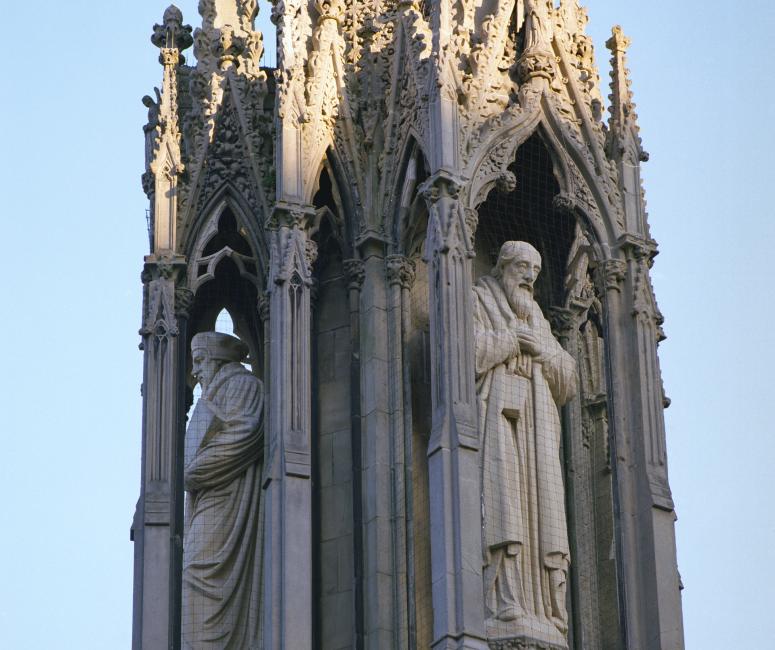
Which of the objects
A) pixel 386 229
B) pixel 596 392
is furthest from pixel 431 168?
pixel 596 392

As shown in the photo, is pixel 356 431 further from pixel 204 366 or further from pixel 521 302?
pixel 521 302

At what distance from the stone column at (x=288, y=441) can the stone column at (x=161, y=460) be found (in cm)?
110

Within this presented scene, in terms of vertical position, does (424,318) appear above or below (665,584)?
above

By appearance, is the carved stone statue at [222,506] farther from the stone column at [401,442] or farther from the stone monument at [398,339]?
the stone column at [401,442]

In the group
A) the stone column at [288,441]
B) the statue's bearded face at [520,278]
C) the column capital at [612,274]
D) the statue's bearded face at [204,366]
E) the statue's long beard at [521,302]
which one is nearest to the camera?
the stone column at [288,441]

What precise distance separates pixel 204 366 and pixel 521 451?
350cm

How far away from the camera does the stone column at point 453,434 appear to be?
92.9ft

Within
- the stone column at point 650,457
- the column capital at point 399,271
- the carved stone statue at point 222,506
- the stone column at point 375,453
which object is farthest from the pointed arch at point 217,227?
the stone column at point 650,457

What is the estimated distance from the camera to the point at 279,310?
30.5m

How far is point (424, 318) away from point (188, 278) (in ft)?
8.03

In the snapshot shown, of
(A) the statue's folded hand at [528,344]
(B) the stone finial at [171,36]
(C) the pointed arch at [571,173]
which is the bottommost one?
(A) the statue's folded hand at [528,344]

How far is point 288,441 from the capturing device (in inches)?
1176

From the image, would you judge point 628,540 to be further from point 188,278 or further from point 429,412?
point 188,278

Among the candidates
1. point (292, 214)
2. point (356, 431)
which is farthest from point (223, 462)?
point (292, 214)
